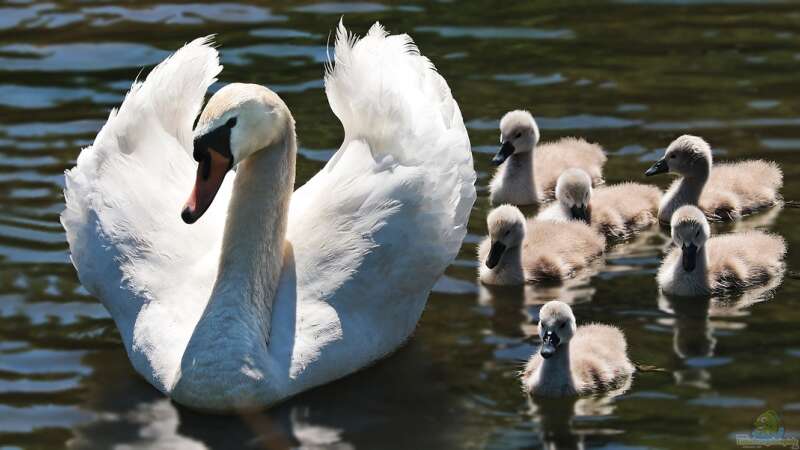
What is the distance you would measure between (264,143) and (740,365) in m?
2.60

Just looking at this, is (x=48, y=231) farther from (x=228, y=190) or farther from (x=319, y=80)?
(x=319, y=80)

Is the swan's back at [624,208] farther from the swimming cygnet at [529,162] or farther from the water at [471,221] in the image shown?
the swimming cygnet at [529,162]

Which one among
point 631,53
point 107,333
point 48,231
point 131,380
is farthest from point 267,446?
point 631,53

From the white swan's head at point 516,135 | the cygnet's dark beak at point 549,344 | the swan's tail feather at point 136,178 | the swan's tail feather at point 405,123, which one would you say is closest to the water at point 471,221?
the cygnet's dark beak at point 549,344

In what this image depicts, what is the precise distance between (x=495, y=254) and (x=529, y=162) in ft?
5.61

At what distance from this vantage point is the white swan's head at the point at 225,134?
7691 millimetres

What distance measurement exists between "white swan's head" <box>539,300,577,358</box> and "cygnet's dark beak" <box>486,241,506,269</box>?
128 cm

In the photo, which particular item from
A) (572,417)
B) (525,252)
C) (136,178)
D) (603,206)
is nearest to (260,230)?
(136,178)

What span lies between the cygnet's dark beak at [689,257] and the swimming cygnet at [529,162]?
6.07 ft

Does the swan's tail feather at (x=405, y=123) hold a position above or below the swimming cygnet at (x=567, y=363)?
above

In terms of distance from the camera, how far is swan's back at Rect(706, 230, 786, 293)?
9383 millimetres

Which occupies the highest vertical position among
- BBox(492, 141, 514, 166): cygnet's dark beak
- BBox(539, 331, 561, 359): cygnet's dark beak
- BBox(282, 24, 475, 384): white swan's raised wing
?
BBox(282, 24, 475, 384): white swan's raised wing

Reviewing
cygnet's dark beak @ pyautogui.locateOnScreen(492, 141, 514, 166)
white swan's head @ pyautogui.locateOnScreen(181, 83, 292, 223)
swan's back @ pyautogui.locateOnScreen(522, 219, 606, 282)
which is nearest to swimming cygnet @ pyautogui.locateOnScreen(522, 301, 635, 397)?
swan's back @ pyautogui.locateOnScreen(522, 219, 606, 282)

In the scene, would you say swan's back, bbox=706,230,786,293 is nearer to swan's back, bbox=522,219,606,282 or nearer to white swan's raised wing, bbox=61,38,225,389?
swan's back, bbox=522,219,606,282
